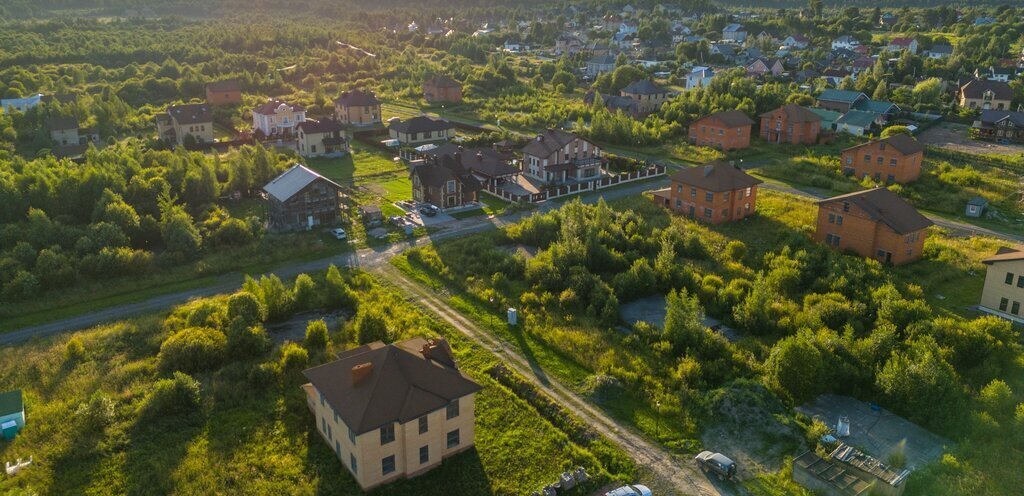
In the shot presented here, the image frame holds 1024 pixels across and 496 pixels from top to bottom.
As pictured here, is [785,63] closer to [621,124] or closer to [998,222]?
[621,124]

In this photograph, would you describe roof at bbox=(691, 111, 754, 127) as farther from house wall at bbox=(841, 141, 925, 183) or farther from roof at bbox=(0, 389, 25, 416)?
roof at bbox=(0, 389, 25, 416)

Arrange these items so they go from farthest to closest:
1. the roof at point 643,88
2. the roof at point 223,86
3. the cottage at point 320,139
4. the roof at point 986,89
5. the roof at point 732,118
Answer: the roof at point 223,86
the roof at point 643,88
the roof at point 986,89
the roof at point 732,118
the cottage at point 320,139

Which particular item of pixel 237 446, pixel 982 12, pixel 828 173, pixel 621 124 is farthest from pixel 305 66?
pixel 982 12

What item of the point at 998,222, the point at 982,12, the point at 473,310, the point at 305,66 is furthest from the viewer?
the point at 982,12

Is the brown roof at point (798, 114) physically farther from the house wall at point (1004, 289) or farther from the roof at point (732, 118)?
the house wall at point (1004, 289)

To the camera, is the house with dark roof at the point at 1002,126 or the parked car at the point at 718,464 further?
the house with dark roof at the point at 1002,126

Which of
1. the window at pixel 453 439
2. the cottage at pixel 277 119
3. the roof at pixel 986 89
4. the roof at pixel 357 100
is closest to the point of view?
the window at pixel 453 439

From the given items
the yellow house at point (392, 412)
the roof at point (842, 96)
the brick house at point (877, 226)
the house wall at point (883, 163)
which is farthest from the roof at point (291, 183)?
the roof at point (842, 96)
